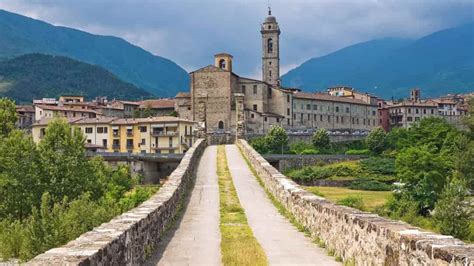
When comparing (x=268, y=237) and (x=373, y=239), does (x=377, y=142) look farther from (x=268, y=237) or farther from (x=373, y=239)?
(x=373, y=239)

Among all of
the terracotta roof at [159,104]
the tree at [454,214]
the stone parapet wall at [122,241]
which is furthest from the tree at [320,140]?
the stone parapet wall at [122,241]

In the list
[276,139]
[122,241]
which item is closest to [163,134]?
[276,139]

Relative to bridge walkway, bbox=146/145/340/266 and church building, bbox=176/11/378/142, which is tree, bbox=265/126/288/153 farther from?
bridge walkway, bbox=146/145/340/266

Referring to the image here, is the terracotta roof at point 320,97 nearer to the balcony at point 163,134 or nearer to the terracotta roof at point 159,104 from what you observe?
the terracotta roof at point 159,104

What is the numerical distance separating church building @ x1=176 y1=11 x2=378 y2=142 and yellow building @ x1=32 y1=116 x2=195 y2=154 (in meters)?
4.13

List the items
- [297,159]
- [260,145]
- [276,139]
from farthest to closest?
[276,139]
[260,145]
[297,159]

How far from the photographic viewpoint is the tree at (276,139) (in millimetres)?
97125

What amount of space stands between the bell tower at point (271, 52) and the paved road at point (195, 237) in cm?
12691

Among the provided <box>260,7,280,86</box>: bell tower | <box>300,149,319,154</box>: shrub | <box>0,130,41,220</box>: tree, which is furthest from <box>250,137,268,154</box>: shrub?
<box>260,7,280,86</box>: bell tower

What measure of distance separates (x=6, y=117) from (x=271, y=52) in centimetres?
8738

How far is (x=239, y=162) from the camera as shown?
39625 millimetres

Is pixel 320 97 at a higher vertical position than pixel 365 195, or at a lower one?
higher

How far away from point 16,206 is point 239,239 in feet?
132

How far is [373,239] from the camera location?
916cm
